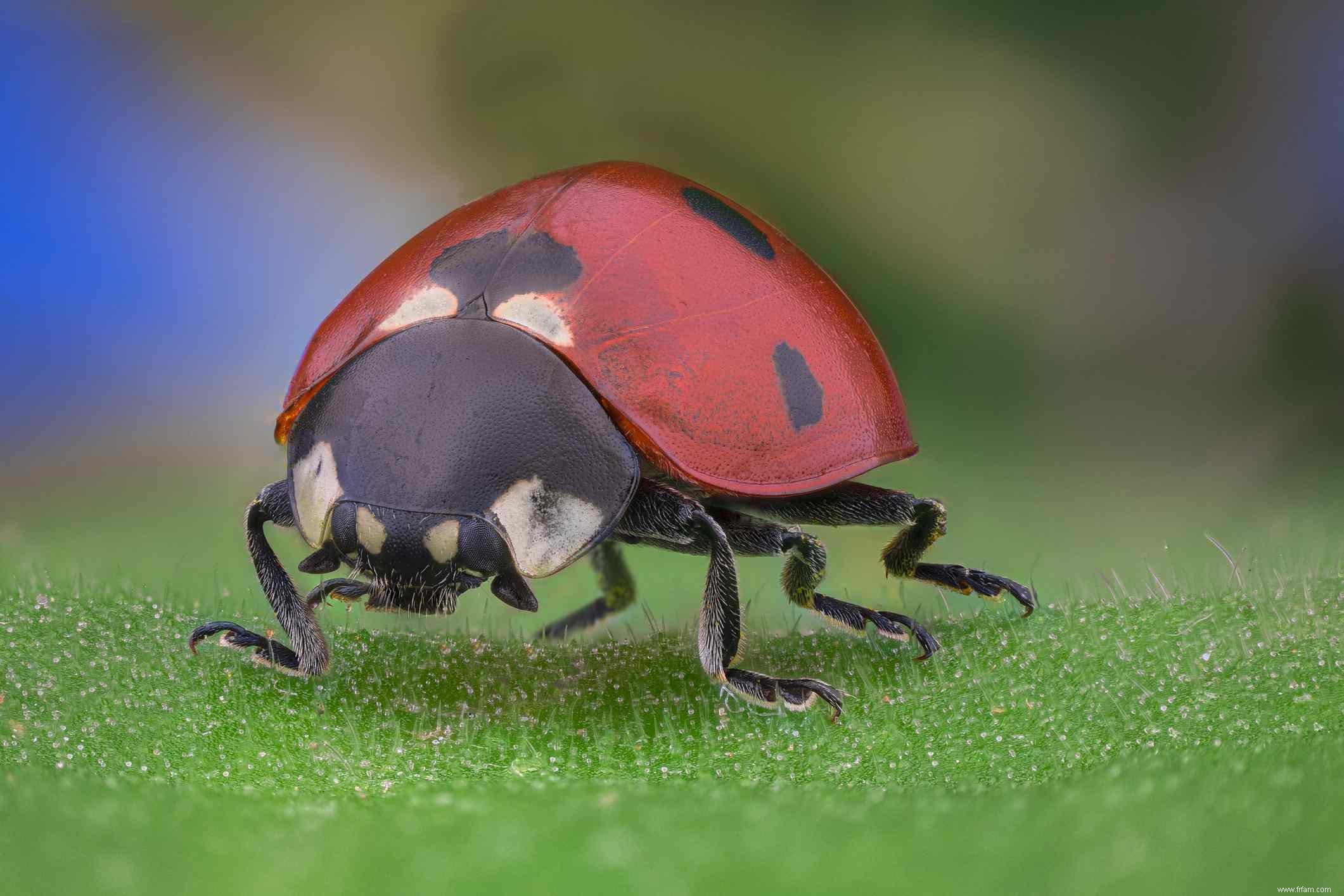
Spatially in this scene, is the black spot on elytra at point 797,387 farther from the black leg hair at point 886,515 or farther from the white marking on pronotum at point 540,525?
the white marking on pronotum at point 540,525

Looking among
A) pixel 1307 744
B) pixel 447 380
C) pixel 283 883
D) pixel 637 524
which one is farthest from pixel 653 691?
pixel 1307 744

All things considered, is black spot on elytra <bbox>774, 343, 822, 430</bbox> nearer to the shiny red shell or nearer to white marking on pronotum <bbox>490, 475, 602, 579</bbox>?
the shiny red shell

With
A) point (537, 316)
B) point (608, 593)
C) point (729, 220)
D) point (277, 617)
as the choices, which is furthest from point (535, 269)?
point (608, 593)

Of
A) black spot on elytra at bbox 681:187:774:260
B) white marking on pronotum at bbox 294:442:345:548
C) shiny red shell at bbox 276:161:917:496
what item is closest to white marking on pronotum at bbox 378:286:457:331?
shiny red shell at bbox 276:161:917:496

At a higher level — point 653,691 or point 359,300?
point 359,300

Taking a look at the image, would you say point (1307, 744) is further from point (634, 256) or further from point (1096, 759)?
point (634, 256)

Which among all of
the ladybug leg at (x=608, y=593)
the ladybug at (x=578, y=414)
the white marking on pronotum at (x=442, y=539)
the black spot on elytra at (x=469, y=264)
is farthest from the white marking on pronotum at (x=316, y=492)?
the ladybug leg at (x=608, y=593)
